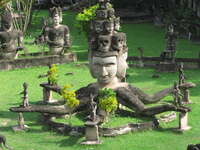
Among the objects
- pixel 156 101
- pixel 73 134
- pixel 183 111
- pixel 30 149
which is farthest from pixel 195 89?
pixel 30 149

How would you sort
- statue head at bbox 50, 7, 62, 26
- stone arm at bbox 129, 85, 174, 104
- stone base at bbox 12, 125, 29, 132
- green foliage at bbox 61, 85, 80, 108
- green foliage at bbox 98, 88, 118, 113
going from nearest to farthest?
green foliage at bbox 98, 88, 118, 113
green foliage at bbox 61, 85, 80, 108
stone base at bbox 12, 125, 29, 132
stone arm at bbox 129, 85, 174, 104
statue head at bbox 50, 7, 62, 26

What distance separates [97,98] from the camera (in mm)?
17344

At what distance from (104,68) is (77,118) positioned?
85.4 inches

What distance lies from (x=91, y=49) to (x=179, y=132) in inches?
173

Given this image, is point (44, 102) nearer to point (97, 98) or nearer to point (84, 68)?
point (97, 98)

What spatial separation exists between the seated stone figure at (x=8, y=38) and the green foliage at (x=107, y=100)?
12.9m

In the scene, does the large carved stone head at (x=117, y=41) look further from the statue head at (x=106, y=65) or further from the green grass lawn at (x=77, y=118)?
the green grass lawn at (x=77, y=118)

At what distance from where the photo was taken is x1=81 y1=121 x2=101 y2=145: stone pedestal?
1528 centimetres

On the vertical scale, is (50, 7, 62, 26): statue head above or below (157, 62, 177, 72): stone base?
above

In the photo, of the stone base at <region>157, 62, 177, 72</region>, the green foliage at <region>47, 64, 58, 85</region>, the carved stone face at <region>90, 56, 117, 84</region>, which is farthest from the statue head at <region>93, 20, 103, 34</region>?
the stone base at <region>157, 62, 177, 72</region>

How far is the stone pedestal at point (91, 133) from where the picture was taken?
15281 millimetres

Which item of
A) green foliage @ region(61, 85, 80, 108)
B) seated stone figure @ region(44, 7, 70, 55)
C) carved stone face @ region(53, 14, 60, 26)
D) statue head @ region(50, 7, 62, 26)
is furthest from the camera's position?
seated stone figure @ region(44, 7, 70, 55)

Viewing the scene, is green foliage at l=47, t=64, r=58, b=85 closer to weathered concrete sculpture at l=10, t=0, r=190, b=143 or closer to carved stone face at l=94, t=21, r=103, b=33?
weathered concrete sculpture at l=10, t=0, r=190, b=143

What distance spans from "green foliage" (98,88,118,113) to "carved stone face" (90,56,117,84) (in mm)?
1240
